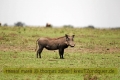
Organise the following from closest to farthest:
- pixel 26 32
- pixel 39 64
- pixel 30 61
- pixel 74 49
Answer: pixel 39 64
pixel 30 61
pixel 74 49
pixel 26 32

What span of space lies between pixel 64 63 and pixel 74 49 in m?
7.42

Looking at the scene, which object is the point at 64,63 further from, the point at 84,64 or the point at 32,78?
the point at 32,78

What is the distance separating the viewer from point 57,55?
66.0 ft

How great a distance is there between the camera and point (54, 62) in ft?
53.8

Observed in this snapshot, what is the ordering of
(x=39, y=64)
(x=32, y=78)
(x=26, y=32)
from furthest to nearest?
(x=26, y=32) < (x=39, y=64) < (x=32, y=78)

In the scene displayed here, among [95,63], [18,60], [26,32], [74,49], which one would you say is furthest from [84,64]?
[26,32]

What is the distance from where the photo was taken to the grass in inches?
516

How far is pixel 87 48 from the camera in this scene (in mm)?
24047

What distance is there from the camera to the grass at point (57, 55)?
43.0 feet

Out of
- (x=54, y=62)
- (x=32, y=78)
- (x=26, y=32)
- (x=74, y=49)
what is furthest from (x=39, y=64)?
(x=26, y=32)

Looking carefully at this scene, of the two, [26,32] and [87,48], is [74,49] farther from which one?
[26,32]

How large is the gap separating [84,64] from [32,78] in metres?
4.35

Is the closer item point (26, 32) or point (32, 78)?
point (32, 78)

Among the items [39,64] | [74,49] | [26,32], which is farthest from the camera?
[26,32]
